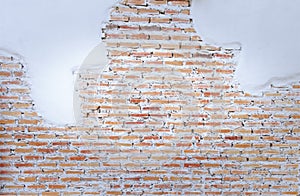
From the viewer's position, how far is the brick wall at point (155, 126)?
275 cm

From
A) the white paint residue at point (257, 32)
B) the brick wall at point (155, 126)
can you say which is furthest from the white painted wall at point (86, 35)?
the brick wall at point (155, 126)

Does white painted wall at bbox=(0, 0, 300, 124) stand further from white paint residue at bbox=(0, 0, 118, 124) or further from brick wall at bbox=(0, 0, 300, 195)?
brick wall at bbox=(0, 0, 300, 195)

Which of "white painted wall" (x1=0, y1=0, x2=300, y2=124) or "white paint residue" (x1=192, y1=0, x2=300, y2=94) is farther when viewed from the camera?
"white paint residue" (x1=192, y1=0, x2=300, y2=94)

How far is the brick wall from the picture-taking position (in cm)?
275

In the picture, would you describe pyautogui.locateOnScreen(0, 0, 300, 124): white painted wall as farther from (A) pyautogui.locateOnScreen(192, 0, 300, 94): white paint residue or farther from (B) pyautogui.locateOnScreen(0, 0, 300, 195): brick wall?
(B) pyautogui.locateOnScreen(0, 0, 300, 195): brick wall

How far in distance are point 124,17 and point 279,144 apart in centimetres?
180

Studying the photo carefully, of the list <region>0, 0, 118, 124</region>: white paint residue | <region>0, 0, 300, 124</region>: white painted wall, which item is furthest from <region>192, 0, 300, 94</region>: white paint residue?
<region>0, 0, 118, 124</region>: white paint residue

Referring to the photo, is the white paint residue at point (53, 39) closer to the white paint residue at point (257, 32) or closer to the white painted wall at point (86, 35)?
the white painted wall at point (86, 35)

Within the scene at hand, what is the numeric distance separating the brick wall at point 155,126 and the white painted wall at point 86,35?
0.10 m

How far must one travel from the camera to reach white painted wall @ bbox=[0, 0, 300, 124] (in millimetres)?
2676

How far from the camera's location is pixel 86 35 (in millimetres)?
2717

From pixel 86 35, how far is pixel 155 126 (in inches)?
39.0

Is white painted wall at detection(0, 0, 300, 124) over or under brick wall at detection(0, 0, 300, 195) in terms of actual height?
over

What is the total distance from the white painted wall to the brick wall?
10cm
